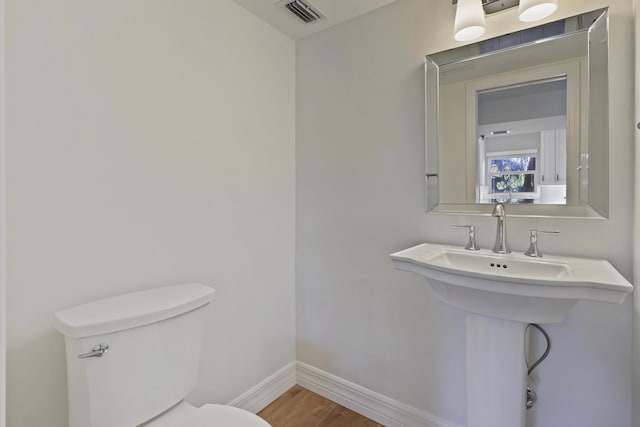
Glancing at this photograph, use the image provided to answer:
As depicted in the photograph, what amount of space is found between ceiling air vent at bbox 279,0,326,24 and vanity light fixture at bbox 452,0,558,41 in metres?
0.70

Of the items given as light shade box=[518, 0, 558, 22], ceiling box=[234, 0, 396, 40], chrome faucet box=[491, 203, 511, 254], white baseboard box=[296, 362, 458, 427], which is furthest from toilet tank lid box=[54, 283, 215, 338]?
light shade box=[518, 0, 558, 22]

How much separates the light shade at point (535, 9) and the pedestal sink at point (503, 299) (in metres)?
0.93

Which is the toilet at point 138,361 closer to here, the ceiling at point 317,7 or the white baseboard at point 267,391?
the white baseboard at point 267,391

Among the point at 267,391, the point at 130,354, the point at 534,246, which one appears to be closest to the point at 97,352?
the point at 130,354

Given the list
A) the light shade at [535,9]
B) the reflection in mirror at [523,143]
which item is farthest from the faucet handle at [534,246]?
the light shade at [535,9]

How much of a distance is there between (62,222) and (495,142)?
170cm

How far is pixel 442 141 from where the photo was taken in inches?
60.2

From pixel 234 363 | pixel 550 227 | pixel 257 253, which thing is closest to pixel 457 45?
pixel 550 227

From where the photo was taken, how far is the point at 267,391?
72.6 inches

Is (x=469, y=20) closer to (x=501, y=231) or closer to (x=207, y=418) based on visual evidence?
(x=501, y=231)

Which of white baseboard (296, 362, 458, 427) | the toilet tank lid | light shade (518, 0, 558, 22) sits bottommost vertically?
white baseboard (296, 362, 458, 427)

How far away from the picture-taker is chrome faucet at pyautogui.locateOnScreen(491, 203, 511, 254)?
1.32 m

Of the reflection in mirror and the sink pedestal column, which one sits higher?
the reflection in mirror

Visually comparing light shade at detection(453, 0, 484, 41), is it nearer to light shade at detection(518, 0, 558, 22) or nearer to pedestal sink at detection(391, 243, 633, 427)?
light shade at detection(518, 0, 558, 22)
